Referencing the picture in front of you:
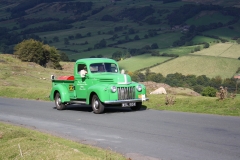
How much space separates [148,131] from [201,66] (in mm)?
79177

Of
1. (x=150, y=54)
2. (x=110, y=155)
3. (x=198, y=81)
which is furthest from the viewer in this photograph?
(x=150, y=54)

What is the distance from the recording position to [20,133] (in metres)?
13.9

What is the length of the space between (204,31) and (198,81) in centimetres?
7808

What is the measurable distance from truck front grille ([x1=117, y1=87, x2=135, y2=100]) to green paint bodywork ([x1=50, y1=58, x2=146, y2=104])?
0.11 m

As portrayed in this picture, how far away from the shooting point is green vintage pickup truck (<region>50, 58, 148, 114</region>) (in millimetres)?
19781

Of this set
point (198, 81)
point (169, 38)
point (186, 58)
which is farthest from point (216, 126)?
point (169, 38)

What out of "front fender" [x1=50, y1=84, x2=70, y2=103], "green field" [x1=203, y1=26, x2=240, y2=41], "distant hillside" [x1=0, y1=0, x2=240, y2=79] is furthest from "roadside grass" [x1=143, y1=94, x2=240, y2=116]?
"green field" [x1=203, y1=26, x2=240, y2=41]

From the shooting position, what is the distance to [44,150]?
11.0 meters

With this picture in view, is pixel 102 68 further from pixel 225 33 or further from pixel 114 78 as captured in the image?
pixel 225 33

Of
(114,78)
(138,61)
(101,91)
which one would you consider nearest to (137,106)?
(114,78)

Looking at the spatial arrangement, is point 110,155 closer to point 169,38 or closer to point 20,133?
point 20,133

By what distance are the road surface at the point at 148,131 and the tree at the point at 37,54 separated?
59.2 meters

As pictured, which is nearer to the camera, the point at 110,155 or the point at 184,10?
the point at 110,155

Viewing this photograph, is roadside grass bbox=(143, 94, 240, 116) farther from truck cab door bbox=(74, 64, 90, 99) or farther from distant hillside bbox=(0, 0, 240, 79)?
distant hillside bbox=(0, 0, 240, 79)
